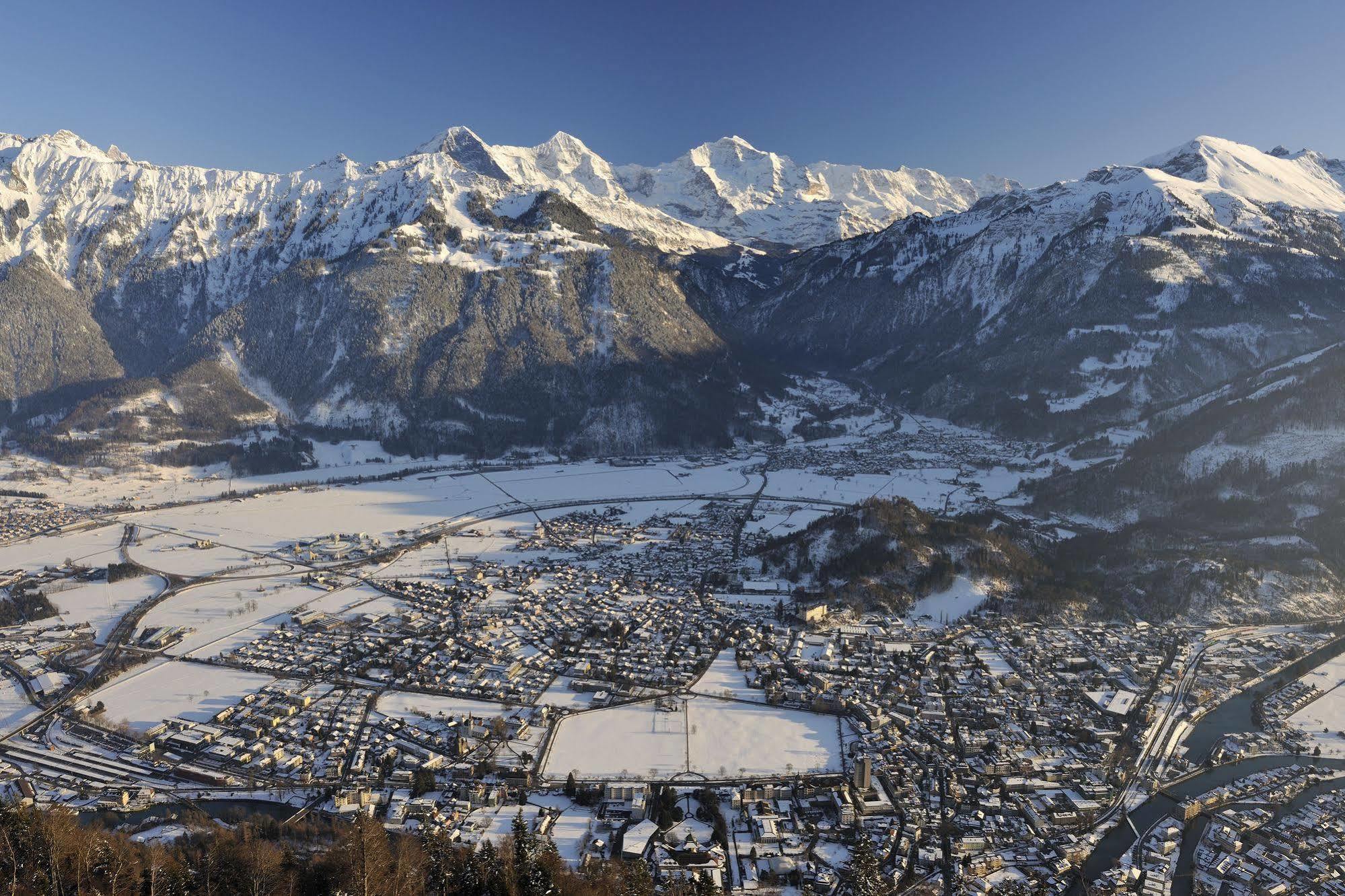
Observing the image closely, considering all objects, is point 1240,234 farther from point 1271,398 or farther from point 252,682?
point 252,682

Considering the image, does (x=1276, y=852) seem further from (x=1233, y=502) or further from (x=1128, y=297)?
(x=1128, y=297)

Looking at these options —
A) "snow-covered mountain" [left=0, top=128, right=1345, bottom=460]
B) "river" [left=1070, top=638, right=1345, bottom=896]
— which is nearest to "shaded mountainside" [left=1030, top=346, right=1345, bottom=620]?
"river" [left=1070, top=638, right=1345, bottom=896]

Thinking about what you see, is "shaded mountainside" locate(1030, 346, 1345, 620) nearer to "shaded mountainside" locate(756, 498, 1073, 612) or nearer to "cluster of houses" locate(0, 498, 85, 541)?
→ "shaded mountainside" locate(756, 498, 1073, 612)

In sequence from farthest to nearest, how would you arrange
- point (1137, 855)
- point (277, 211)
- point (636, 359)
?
point (277, 211) < point (636, 359) < point (1137, 855)

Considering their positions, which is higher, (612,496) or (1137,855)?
(612,496)

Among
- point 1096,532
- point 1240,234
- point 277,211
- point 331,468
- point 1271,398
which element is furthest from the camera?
point 277,211

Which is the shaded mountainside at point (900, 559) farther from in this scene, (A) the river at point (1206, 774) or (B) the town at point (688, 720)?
(A) the river at point (1206, 774)

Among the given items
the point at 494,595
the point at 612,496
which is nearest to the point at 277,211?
the point at 612,496

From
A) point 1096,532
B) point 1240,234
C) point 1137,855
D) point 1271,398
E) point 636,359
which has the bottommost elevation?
point 1137,855

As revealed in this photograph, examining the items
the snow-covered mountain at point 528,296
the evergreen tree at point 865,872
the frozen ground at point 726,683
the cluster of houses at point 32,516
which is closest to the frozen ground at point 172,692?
the frozen ground at point 726,683
